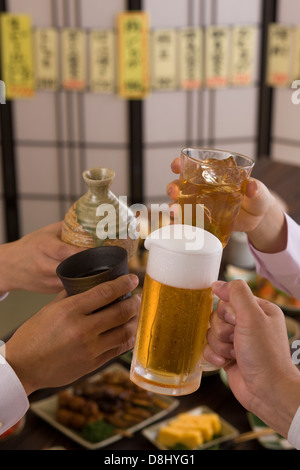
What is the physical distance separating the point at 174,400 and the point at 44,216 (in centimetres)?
308

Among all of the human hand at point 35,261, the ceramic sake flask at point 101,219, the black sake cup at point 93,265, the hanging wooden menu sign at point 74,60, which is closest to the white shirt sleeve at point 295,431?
the black sake cup at point 93,265

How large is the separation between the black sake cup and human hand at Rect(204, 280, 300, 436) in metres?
0.20

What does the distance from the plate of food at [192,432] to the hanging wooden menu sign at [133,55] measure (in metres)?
3.11

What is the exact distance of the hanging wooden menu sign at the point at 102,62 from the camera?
14.7ft

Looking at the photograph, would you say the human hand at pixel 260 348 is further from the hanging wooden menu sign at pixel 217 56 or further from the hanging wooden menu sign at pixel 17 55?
the hanging wooden menu sign at pixel 17 55

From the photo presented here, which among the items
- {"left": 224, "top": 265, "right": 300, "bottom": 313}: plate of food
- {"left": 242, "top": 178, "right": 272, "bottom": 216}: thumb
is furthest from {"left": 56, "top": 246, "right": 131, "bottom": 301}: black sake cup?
{"left": 224, "top": 265, "right": 300, "bottom": 313}: plate of food

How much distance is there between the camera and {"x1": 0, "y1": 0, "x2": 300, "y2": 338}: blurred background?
176 inches

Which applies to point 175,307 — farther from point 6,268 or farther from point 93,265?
point 6,268

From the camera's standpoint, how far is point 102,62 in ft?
15.0

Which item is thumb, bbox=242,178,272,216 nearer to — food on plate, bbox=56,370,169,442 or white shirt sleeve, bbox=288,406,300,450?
white shirt sleeve, bbox=288,406,300,450

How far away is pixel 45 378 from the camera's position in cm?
116

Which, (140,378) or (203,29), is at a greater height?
(203,29)

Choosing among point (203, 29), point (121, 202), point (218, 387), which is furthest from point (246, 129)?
point (121, 202)
